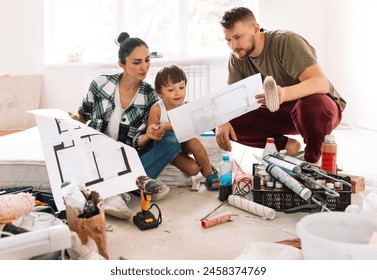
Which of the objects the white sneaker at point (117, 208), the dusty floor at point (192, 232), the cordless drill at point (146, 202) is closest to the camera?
the dusty floor at point (192, 232)

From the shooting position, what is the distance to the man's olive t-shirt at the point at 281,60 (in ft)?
5.60

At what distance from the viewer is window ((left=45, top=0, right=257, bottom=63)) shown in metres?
3.85

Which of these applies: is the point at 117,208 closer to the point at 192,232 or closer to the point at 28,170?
the point at 192,232

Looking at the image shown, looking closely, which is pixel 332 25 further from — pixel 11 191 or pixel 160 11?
pixel 11 191

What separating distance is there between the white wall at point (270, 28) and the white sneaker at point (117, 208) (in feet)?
8.46

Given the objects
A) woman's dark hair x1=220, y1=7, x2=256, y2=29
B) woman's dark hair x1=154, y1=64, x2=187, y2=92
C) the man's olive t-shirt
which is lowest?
woman's dark hair x1=154, y1=64, x2=187, y2=92

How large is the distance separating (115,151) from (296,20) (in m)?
2.88

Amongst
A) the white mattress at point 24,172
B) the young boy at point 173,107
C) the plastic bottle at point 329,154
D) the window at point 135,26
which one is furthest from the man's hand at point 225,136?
the window at point 135,26

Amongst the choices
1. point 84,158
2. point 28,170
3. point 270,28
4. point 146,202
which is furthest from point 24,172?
point 270,28

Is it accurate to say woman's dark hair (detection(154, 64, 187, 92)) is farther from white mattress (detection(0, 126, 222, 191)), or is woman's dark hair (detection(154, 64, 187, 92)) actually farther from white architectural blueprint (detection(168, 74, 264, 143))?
white mattress (detection(0, 126, 222, 191))

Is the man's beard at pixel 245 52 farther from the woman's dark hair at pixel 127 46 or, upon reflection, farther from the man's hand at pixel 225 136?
the woman's dark hair at pixel 127 46

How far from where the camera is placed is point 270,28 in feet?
12.1

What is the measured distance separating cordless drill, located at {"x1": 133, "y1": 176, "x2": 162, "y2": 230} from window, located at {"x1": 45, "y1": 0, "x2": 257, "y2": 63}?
9.15 ft

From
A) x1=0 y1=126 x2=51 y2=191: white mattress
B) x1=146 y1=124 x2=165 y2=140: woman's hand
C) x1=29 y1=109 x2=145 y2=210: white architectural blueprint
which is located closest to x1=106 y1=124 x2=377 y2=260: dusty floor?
x1=29 y1=109 x2=145 y2=210: white architectural blueprint
